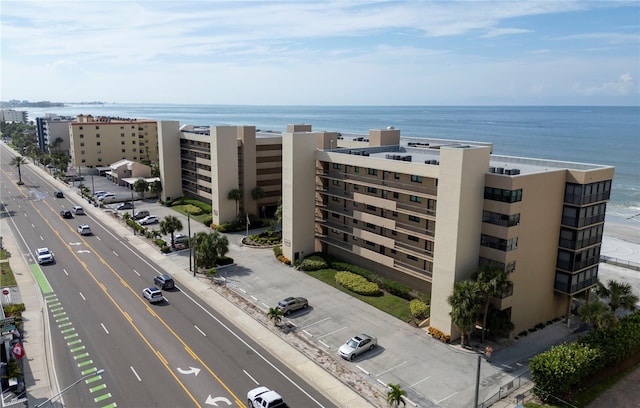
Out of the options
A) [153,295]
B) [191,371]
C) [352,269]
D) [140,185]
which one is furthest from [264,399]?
[140,185]

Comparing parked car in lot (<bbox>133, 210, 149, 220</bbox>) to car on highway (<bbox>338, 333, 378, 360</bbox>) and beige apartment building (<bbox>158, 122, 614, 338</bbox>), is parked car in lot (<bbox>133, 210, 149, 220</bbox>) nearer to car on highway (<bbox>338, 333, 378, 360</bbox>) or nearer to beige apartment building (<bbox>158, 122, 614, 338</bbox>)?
beige apartment building (<bbox>158, 122, 614, 338</bbox>)

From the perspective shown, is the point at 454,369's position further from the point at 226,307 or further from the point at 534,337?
the point at 226,307

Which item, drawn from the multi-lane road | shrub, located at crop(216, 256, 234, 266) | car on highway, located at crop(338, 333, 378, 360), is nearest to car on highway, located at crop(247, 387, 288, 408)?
the multi-lane road

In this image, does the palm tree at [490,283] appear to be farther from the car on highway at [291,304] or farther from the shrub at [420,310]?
the car on highway at [291,304]

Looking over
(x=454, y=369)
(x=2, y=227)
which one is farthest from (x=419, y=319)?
(x=2, y=227)

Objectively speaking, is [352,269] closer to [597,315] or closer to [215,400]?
[597,315]

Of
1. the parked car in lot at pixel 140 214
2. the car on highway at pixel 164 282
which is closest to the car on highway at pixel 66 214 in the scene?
the parked car in lot at pixel 140 214
